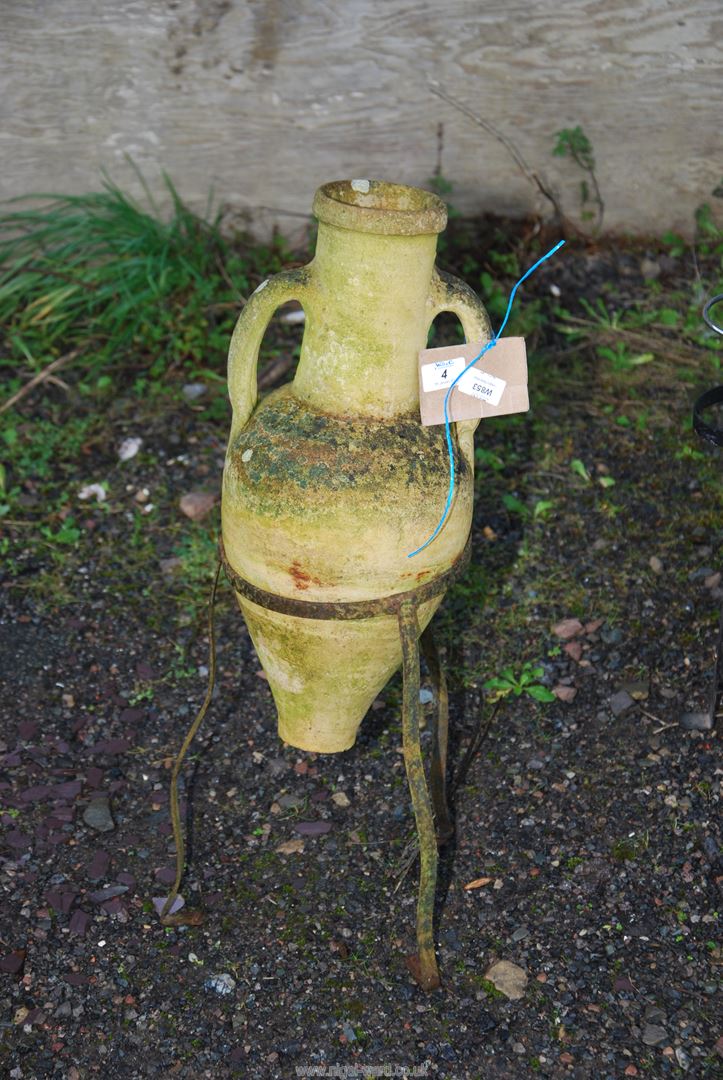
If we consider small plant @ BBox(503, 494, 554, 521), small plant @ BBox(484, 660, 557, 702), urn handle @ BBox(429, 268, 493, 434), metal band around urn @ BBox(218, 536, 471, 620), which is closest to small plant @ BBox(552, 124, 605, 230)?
small plant @ BBox(503, 494, 554, 521)

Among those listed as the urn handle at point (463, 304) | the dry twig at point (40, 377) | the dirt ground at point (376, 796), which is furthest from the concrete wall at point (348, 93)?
the urn handle at point (463, 304)

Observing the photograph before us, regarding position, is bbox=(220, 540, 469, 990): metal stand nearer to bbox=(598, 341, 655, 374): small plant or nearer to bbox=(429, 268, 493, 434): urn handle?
bbox=(429, 268, 493, 434): urn handle

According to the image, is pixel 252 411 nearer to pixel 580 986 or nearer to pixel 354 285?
pixel 354 285

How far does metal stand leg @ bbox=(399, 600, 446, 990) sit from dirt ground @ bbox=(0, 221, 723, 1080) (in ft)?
0.24

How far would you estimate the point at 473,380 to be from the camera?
214 cm

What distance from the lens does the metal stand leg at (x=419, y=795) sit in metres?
2.18

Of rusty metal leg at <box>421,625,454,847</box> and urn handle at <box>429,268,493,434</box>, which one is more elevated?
urn handle at <box>429,268,493,434</box>

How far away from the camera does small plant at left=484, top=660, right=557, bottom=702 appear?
9.56ft

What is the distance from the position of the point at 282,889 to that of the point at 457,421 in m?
1.08

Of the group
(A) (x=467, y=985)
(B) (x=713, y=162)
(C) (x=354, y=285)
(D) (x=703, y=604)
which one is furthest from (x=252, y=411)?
(B) (x=713, y=162)

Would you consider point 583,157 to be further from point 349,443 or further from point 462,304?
point 349,443

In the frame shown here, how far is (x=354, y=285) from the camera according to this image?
2.06 metres

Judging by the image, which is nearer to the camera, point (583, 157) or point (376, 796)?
point (376, 796)

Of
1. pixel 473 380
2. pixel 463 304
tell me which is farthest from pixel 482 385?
pixel 463 304
